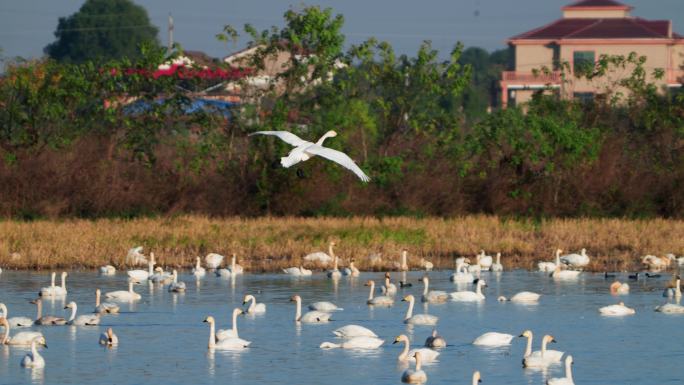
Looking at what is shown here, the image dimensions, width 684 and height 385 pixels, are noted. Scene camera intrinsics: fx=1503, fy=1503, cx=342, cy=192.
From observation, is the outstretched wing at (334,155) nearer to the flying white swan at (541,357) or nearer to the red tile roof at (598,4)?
the flying white swan at (541,357)

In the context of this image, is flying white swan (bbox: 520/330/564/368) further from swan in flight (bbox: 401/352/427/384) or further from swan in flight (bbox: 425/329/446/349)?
swan in flight (bbox: 401/352/427/384)

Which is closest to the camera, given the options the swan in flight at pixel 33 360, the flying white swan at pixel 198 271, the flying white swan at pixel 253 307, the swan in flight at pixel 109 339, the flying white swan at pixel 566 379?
the flying white swan at pixel 566 379

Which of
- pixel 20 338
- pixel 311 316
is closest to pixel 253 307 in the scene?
pixel 311 316

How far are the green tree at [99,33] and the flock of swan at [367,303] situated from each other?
67.2m

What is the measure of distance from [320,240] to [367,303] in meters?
7.70

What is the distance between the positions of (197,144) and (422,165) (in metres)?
5.61

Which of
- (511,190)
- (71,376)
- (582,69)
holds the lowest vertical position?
(71,376)

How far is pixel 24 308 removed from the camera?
21469 mm

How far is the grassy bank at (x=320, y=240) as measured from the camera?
91.0 ft

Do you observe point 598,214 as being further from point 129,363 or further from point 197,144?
point 129,363

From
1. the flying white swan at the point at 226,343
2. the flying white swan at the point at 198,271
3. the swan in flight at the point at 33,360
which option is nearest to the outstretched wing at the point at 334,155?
the flying white swan at the point at 226,343

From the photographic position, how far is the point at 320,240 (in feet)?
97.3

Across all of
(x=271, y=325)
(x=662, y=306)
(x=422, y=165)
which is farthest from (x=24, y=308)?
(x=422, y=165)

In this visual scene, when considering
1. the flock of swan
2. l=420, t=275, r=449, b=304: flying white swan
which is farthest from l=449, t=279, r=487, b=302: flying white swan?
l=420, t=275, r=449, b=304: flying white swan
